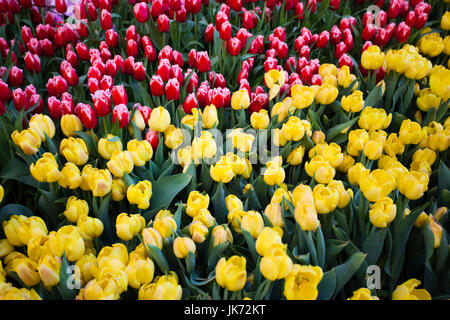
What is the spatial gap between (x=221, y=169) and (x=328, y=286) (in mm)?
390

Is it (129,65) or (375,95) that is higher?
(129,65)

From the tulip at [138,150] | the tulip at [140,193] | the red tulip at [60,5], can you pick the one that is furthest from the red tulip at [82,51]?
the tulip at [140,193]

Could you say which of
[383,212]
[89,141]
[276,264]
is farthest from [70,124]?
[383,212]

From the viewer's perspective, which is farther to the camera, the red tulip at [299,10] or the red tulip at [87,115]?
the red tulip at [299,10]

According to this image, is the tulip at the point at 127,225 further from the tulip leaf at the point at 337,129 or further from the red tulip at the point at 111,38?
the red tulip at the point at 111,38

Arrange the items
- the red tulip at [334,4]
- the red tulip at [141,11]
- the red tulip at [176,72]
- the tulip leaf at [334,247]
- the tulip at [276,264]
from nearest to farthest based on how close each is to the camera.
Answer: the tulip at [276,264], the tulip leaf at [334,247], the red tulip at [176,72], the red tulip at [141,11], the red tulip at [334,4]

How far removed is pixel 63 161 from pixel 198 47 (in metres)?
0.93

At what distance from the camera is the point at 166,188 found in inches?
47.4

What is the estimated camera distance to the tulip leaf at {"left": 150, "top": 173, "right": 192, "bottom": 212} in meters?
1.18

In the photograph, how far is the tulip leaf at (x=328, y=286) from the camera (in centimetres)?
92

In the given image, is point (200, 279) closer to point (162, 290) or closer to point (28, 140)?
point (162, 290)

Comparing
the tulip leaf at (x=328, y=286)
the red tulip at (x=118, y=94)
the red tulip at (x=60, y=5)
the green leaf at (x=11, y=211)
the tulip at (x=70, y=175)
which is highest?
the red tulip at (x=60, y=5)

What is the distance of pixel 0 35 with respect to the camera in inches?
77.0
